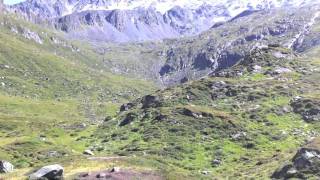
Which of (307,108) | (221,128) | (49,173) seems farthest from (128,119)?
(49,173)

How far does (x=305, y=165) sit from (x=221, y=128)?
59.5m

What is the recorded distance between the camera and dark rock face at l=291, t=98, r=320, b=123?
497 feet

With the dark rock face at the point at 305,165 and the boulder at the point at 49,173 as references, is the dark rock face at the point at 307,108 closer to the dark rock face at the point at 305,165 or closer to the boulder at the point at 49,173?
the dark rock face at the point at 305,165

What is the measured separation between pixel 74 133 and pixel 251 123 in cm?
5550

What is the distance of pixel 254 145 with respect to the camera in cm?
13500

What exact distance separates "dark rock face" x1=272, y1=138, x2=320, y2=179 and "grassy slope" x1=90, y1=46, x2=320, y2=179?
8460mm

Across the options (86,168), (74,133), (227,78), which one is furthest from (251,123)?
(86,168)

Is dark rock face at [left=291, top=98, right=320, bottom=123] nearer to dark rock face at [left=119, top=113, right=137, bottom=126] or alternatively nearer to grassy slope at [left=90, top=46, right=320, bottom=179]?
grassy slope at [left=90, top=46, right=320, bottom=179]

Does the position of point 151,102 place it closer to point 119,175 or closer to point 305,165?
point 305,165

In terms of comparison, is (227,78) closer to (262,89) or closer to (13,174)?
(262,89)

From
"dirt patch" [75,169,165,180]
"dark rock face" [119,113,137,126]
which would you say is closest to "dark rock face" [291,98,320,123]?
"dark rock face" [119,113,137,126]

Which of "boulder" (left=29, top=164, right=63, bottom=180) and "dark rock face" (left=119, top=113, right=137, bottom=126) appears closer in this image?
"boulder" (left=29, top=164, right=63, bottom=180)

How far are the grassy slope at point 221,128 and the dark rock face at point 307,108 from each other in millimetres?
1997

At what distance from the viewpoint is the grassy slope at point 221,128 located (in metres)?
122
